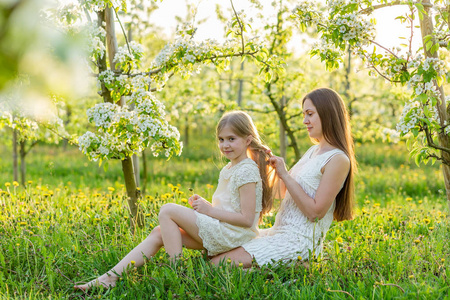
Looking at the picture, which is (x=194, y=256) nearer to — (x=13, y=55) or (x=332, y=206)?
(x=332, y=206)

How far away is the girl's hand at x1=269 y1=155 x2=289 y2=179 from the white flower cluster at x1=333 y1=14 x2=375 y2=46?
97 centimetres

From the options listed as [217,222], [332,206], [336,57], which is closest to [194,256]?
[217,222]

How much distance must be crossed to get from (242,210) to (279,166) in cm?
38

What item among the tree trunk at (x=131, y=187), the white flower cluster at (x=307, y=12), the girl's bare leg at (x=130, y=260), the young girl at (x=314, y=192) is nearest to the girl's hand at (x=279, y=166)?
the young girl at (x=314, y=192)

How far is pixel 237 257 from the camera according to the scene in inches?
115

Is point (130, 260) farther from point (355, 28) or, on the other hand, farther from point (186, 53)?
point (355, 28)

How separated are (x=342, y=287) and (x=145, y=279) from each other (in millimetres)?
1220

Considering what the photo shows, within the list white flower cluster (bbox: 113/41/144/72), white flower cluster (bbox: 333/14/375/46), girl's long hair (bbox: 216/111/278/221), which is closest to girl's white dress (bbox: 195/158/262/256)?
girl's long hair (bbox: 216/111/278/221)

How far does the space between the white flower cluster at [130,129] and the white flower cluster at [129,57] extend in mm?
385

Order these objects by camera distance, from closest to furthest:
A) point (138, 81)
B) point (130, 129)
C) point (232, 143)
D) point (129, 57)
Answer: point (232, 143) → point (130, 129) → point (138, 81) → point (129, 57)

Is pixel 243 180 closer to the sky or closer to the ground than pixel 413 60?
closer to the ground

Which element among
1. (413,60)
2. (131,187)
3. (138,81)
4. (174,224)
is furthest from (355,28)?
(131,187)

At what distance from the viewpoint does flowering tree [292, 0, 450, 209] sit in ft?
9.41

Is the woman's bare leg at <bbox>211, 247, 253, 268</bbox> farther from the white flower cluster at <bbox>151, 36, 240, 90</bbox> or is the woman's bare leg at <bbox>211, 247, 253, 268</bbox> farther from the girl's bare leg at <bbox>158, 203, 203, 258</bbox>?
the white flower cluster at <bbox>151, 36, 240, 90</bbox>
